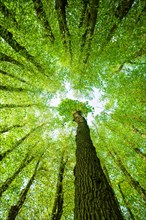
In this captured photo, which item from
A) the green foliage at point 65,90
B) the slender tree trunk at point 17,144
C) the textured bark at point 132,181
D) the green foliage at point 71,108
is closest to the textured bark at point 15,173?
the green foliage at point 65,90

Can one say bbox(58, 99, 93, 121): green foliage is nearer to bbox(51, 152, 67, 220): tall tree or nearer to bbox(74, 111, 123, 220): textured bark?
bbox(51, 152, 67, 220): tall tree

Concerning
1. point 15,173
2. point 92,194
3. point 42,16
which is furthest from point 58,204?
point 42,16

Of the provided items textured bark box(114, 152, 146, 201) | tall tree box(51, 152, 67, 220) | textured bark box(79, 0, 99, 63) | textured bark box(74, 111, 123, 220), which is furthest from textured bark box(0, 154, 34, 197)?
textured bark box(79, 0, 99, 63)

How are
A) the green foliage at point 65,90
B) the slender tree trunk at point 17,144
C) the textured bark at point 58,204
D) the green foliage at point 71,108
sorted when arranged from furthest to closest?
the green foliage at point 71,108 < the slender tree trunk at point 17,144 < the green foliage at point 65,90 < the textured bark at point 58,204

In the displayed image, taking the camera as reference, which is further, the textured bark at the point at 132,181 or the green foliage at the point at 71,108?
the green foliage at the point at 71,108

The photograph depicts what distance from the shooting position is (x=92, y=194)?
3510mm

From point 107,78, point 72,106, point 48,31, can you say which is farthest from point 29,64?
point 107,78

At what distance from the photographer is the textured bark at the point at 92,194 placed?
9.84ft

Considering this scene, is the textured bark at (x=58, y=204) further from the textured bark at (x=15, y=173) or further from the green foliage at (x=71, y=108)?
the green foliage at (x=71, y=108)

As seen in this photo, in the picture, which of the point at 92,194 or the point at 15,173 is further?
the point at 15,173

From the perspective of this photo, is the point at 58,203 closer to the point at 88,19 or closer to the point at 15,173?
the point at 15,173

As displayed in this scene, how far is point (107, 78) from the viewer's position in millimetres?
13992

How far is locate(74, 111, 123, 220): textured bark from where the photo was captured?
118 inches

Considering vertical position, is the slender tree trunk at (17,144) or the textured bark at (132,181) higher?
the slender tree trunk at (17,144)
